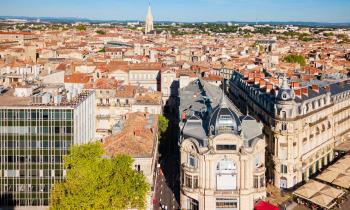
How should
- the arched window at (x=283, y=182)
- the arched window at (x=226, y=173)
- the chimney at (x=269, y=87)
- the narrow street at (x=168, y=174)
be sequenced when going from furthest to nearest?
1. the chimney at (x=269, y=87)
2. the arched window at (x=283, y=182)
3. the narrow street at (x=168, y=174)
4. the arched window at (x=226, y=173)

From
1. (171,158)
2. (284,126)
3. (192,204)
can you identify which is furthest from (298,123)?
(171,158)

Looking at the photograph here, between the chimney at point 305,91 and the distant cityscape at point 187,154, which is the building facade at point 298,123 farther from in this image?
the distant cityscape at point 187,154

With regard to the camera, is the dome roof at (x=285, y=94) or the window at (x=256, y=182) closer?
the window at (x=256, y=182)

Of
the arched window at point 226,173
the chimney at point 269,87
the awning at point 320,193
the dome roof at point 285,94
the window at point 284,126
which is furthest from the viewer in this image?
the chimney at point 269,87

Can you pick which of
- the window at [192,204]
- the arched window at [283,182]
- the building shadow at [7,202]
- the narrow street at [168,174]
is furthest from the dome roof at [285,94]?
the building shadow at [7,202]

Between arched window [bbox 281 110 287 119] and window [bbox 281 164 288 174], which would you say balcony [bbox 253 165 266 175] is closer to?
window [bbox 281 164 288 174]

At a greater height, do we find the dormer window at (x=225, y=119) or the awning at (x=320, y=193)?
the dormer window at (x=225, y=119)

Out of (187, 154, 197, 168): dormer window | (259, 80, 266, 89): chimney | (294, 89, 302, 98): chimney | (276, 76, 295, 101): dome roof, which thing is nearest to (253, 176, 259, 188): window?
(187, 154, 197, 168): dormer window

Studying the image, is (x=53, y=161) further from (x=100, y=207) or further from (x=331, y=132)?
(x=331, y=132)
